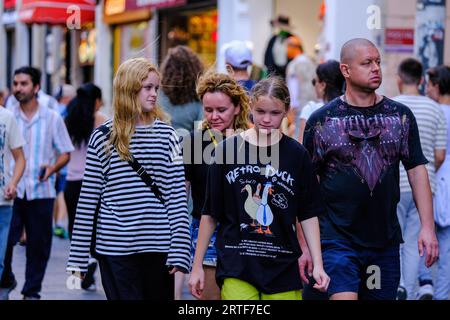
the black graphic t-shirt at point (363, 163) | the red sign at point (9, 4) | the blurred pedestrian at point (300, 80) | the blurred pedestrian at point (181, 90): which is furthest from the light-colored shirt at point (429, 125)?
the red sign at point (9, 4)

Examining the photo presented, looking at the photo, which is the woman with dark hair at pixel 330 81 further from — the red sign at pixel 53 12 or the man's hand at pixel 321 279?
the red sign at pixel 53 12

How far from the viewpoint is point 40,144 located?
9383 millimetres

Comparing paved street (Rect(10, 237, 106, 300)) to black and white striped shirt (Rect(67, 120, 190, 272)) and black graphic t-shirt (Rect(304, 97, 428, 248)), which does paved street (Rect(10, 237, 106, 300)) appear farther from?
black graphic t-shirt (Rect(304, 97, 428, 248))

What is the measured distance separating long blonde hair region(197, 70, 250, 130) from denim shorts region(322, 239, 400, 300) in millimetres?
1082

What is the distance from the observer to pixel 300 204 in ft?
18.4

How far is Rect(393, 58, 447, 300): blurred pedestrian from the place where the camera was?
28.2 feet

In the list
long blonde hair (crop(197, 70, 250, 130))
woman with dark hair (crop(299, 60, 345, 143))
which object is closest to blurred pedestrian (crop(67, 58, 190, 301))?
long blonde hair (crop(197, 70, 250, 130))

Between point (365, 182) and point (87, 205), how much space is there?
148 centimetres

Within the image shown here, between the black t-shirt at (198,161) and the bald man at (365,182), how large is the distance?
83cm

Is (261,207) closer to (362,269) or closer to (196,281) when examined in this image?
(196,281)

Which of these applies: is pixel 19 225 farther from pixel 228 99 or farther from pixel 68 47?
pixel 68 47

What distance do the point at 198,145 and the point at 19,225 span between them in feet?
9.81

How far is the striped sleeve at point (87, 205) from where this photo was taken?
5.76m
